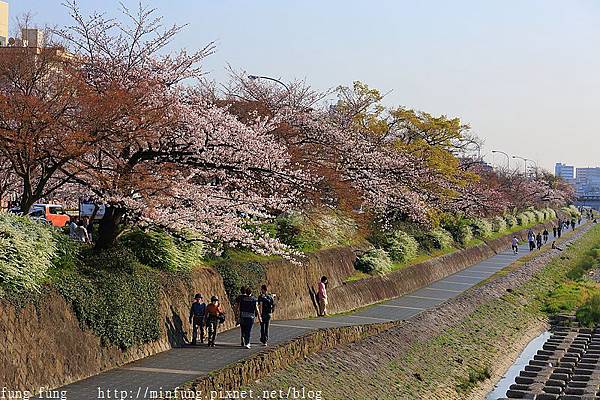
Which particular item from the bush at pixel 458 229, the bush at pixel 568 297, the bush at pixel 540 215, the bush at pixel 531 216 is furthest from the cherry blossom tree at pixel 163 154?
the bush at pixel 540 215

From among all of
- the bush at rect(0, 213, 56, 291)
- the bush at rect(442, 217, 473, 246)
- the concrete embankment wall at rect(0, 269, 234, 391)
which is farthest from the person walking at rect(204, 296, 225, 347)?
the bush at rect(442, 217, 473, 246)

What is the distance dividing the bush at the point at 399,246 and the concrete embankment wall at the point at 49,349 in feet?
74.5

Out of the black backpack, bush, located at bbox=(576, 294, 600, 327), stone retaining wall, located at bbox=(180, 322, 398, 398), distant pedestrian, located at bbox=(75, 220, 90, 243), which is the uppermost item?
distant pedestrian, located at bbox=(75, 220, 90, 243)

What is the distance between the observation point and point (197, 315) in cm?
2041

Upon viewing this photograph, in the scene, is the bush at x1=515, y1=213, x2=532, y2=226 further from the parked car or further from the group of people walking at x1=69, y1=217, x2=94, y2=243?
the group of people walking at x1=69, y1=217, x2=94, y2=243

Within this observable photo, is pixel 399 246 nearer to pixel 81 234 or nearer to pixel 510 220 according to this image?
pixel 81 234

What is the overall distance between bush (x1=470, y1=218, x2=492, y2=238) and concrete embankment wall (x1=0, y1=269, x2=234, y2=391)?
49.2 metres

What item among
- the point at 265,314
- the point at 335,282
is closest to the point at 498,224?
the point at 335,282

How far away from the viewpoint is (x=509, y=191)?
9481cm

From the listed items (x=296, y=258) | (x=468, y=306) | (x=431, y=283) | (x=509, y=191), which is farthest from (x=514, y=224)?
(x=296, y=258)

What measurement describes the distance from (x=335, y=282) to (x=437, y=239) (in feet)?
64.0

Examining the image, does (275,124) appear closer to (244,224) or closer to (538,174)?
(244,224)

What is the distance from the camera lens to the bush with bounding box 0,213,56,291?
1505 centimetres

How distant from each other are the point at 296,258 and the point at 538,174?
116 meters
